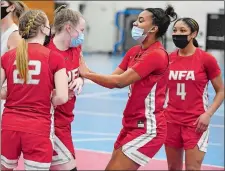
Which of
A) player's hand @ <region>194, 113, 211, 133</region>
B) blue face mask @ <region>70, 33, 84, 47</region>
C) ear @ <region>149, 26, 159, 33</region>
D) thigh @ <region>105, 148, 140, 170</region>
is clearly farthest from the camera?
player's hand @ <region>194, 113, 211, 133</region>

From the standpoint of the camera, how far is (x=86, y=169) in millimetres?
7402

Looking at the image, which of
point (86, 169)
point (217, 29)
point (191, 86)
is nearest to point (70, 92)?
point (191, 86)

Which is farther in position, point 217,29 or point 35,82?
point 217,29

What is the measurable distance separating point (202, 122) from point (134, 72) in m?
1.20

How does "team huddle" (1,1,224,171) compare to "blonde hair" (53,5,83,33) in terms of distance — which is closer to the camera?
"team huddle" (1,1,224,171)

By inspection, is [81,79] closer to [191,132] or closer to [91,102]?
[191,132]

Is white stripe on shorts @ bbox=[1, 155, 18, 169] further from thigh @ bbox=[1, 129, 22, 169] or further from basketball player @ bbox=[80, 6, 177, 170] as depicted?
basketball player @ bbox=[80, 6, 177, 170]

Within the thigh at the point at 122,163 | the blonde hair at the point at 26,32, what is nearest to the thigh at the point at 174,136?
the thigh at the point at 122,163

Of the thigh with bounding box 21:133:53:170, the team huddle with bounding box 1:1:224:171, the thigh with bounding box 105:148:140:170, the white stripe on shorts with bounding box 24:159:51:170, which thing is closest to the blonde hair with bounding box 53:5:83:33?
the team huddle with bounding box 1:1:224:171

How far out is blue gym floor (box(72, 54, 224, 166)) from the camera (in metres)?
8.94

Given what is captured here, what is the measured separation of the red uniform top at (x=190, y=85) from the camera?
18.3 ft

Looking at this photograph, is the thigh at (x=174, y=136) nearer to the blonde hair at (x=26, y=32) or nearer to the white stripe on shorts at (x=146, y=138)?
the white stripe on shorts at (x=146, y=138)

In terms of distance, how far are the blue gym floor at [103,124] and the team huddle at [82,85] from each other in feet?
9.01

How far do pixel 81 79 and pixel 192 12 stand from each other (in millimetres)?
22441
